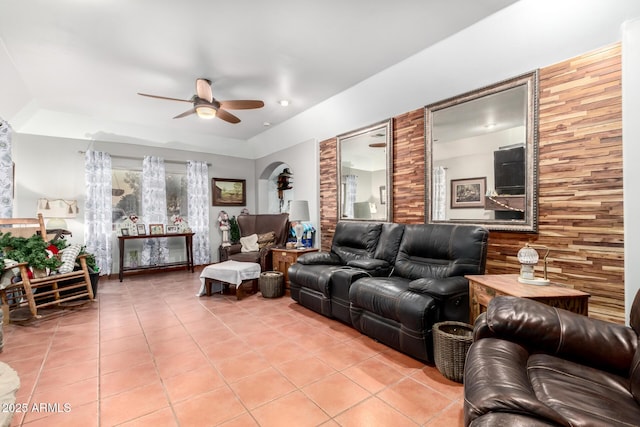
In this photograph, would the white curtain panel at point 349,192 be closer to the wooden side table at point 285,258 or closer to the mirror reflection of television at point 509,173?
the wooden side table at point 285,258

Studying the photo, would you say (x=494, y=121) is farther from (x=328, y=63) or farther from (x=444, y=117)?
(x=328, y=63)

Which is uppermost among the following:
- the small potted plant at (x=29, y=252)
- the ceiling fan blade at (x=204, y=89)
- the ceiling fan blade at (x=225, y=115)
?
the ceiling fan blade at (x=204, y=89)

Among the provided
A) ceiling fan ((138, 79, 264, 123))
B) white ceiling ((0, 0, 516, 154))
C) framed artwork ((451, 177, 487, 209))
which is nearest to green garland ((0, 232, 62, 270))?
white ceiling ((0, 0, 516, 154))

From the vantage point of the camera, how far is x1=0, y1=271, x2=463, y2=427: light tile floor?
1708mm

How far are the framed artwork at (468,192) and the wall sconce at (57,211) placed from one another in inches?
226

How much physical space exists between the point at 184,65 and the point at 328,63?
1.63m

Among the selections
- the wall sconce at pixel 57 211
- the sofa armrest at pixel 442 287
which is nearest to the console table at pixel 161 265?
the wall sconce at pixel 57 211

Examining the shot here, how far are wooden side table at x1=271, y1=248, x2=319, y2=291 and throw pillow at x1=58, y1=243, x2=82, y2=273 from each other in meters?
2.54

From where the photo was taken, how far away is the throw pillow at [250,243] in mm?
5258

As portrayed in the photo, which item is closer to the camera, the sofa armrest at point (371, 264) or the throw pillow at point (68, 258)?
the sofa armrest at point (371, 264)

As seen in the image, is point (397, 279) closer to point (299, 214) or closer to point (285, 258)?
point (285, 258)

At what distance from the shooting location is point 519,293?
184cm

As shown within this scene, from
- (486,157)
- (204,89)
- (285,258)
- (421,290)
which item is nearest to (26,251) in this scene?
(204,89)

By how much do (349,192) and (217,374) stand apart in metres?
2.94
